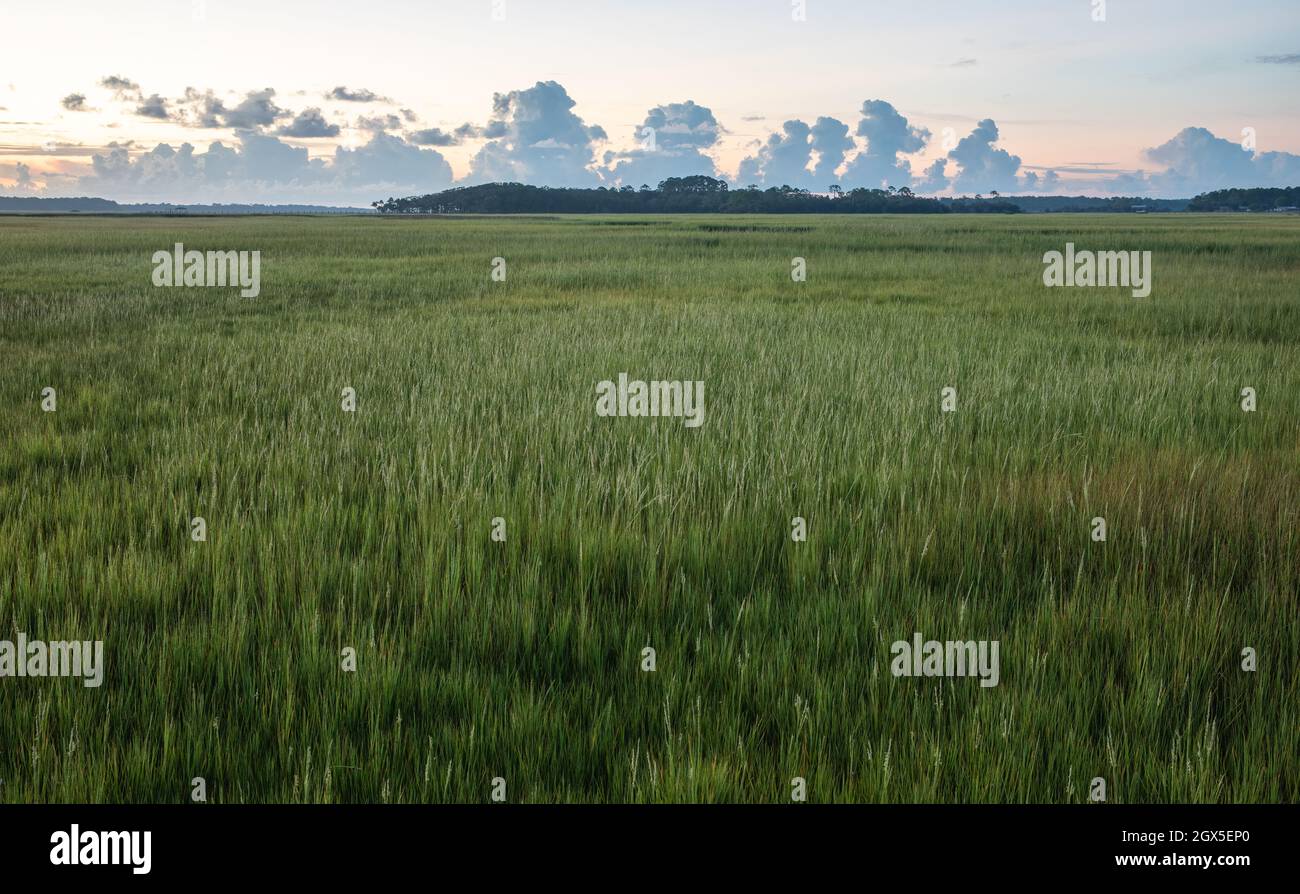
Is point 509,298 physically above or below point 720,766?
above

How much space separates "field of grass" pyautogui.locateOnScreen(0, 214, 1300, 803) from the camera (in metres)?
2.38

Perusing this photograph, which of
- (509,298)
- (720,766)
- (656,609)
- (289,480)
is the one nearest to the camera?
(720,766)

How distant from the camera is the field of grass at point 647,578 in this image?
7.79ft

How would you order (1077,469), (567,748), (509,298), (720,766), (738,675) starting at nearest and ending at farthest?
(720,766)
(567,748)
(738,675)
(1077,469)
(509,298)

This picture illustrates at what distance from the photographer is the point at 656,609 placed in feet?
11.2

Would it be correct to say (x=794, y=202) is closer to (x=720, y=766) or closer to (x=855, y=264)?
(x=855, y=264)

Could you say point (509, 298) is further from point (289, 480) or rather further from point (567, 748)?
point (567, 748)

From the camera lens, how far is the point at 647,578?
11.9 ft

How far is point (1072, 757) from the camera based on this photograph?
238 cm

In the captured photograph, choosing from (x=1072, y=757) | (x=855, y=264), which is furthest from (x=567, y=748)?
(x=855, y=264)
